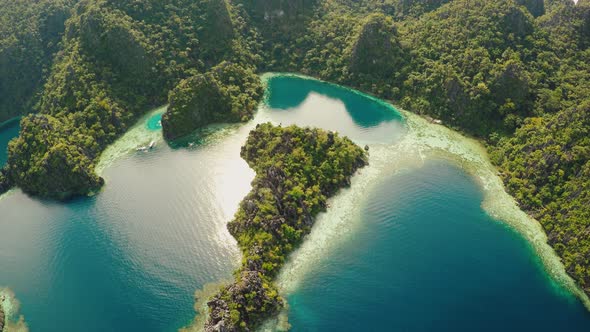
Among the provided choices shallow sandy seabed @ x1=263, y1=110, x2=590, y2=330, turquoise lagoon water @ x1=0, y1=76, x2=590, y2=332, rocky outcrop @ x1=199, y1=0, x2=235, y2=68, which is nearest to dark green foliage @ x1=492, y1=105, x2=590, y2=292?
shallow sandy seabed @ x1=263, y1=110, x2=590, y2=330

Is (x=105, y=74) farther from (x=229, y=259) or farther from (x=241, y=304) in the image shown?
(x=241, y=304)

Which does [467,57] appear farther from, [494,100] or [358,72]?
[358,72]

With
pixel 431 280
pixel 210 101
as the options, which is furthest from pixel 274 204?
pixel 210 101

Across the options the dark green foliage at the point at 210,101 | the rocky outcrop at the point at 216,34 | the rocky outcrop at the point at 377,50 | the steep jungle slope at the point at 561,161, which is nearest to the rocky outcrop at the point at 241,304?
the steep jungle slope at the point at 561,161

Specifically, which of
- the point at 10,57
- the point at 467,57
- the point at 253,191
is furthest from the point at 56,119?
the point at 467,57

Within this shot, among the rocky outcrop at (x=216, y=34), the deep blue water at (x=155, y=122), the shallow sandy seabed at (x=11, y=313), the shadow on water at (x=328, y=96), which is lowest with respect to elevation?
the shallow sandy seabed at (x=11, y=313)

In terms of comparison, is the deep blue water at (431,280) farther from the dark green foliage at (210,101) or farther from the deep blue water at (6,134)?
the deep blue water at (6,134)
